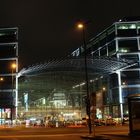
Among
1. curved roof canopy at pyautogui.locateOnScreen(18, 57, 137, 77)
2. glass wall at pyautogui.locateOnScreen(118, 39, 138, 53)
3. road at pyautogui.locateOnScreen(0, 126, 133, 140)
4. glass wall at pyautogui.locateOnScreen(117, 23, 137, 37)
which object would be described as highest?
glass wall at pyautogui.locateOnScreen(117, 23, 137, 37)

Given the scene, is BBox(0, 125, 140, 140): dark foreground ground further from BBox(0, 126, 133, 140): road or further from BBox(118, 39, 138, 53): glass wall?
BBox(118, 39, 138, 53): glass wall

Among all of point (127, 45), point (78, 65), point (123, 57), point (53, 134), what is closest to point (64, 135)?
point (53, 134)

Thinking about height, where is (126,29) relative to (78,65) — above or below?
above

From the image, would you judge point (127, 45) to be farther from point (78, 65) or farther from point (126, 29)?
point (78, 65)

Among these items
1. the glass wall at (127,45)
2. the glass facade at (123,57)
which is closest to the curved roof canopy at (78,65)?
the glass facade at (123,57)

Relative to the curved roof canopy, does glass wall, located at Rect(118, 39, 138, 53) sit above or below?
above

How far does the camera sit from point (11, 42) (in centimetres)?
10975

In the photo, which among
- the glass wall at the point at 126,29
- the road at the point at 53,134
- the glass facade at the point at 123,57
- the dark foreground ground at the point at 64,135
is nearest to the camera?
the dark foreground ground at the point at 64,135

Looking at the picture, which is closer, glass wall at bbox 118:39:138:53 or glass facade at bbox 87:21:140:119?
glass facade at bbox 87:21:140:119

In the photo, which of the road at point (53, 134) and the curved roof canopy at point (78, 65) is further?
the curved roof canopy at point (78, 65)

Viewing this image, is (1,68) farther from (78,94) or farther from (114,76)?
(114,76)

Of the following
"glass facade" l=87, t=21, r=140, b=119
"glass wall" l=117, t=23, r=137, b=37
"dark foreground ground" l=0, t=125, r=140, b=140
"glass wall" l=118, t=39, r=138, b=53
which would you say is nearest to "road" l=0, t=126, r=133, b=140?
"dark foreground ground" l=0, t=125, r=140, b=140

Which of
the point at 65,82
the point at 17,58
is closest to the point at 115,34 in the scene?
the point at 65,82

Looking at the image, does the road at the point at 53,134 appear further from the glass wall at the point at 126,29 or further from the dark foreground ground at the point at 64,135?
the glass wall at the point at 126,29
